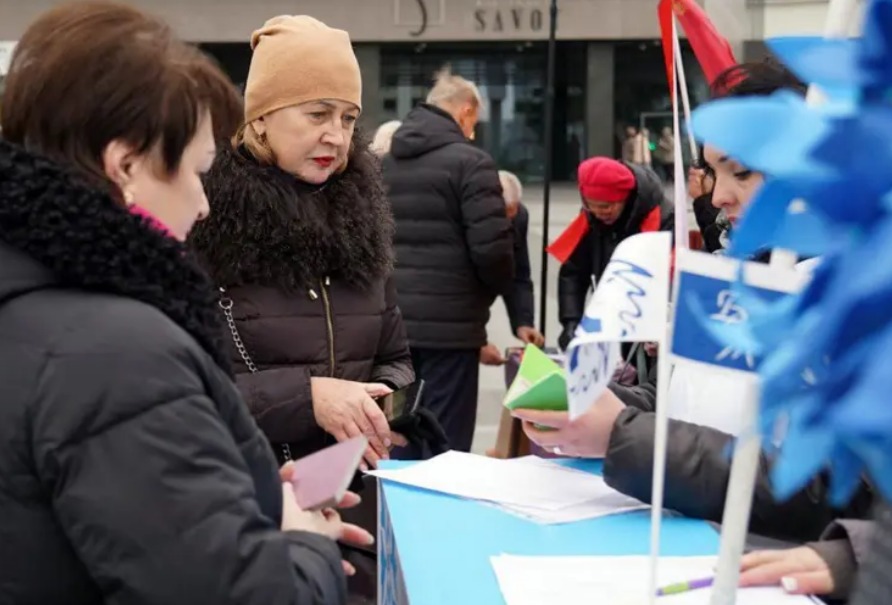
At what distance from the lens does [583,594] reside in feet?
4.14

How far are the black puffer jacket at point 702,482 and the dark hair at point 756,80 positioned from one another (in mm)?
598

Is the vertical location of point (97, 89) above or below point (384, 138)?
above

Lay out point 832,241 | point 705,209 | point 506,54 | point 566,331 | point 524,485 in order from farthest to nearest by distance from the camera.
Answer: point 506,54, point 566,331, point 705,209, point 524,485, point 832,241

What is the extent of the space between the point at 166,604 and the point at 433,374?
3.13 metres

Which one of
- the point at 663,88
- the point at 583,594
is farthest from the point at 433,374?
the point at 663,88

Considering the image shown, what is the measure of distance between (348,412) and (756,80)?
0.90 meters

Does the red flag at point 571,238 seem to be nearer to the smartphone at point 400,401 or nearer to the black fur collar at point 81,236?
the smartphone at point 400,401

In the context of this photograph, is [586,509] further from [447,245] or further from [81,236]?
[447,245]

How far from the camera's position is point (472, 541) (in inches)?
57.2

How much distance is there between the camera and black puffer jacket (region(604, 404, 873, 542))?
4.62 feet

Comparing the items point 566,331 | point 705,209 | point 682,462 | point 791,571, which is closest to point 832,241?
point 791,571

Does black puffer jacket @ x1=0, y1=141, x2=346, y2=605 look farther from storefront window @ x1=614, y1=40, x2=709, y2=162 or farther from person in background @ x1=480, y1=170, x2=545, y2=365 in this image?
Result: storefront window @ x1=614, y1=40, x2=709, y2=162

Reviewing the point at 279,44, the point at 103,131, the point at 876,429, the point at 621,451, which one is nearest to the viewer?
the point at 876,429

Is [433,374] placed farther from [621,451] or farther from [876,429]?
[876,429]
